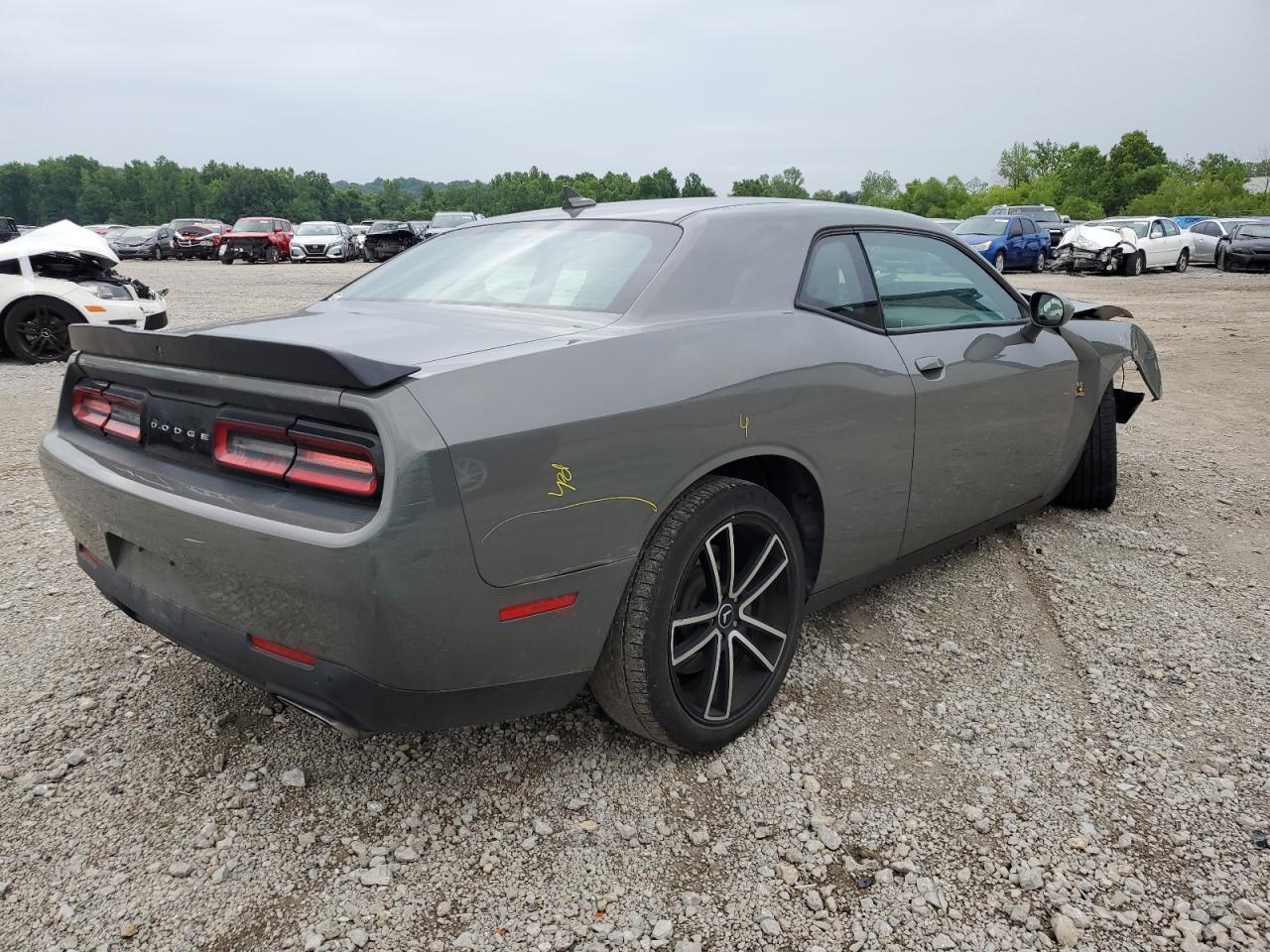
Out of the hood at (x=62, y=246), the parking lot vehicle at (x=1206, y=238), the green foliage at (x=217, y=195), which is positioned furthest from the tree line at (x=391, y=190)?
the hood at (x=62, y=246)

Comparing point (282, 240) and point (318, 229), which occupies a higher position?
point (318, 229)

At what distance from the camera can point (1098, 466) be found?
4.45 m

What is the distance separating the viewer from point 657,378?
2250 mm

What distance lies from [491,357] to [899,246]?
1.88 metres

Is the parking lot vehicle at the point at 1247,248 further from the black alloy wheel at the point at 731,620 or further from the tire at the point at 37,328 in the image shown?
the black alloy wheel at the point at 731,620

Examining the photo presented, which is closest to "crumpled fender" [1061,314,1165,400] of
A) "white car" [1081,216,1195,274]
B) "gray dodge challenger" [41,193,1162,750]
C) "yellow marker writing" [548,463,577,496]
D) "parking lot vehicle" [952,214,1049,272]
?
"gray dodge challenger" [41,193,1162,750]

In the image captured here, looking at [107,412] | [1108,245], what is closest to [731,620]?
[107,412]

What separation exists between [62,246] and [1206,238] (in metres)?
28.4

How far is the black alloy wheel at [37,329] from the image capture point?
9.66m

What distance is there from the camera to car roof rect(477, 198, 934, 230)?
2881 millimetres

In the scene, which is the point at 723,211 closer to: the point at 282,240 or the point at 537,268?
the point at 537,268

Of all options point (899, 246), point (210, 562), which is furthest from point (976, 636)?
point (210, 562)

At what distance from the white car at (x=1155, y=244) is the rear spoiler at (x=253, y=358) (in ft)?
80.0

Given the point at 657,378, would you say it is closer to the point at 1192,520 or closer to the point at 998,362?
the point at 998,362
